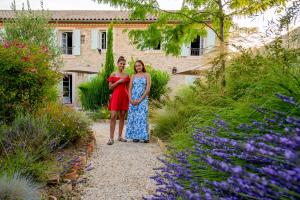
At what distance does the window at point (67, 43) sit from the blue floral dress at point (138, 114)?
17336 mm

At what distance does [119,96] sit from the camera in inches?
320

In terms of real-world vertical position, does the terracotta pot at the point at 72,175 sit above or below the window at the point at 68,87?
below

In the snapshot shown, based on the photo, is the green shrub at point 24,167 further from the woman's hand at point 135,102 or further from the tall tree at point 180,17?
the tall tree at point 180,17

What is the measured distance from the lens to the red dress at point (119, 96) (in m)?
8.09

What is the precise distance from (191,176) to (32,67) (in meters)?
5.42

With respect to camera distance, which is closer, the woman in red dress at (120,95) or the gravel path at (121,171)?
the gravel path at (121,171)

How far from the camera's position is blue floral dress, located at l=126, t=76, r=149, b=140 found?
8062 millimetres

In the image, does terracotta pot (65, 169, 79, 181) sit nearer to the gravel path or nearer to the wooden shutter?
the gravel path

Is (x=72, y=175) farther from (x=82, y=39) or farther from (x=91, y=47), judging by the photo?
(x=82, y=39)

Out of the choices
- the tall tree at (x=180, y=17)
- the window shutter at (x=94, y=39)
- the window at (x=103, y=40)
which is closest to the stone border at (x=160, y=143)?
the tall tree at (x=180, y=17)

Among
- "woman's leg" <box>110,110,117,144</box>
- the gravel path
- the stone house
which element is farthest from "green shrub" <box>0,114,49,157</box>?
the stone house

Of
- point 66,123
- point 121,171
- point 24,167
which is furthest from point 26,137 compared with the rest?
point 66,123

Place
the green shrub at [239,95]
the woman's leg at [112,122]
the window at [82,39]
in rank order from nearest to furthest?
the green shrub at [239,95], the woman's leg at [112,122], the window at [82,39]

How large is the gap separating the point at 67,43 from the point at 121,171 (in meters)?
20.5
